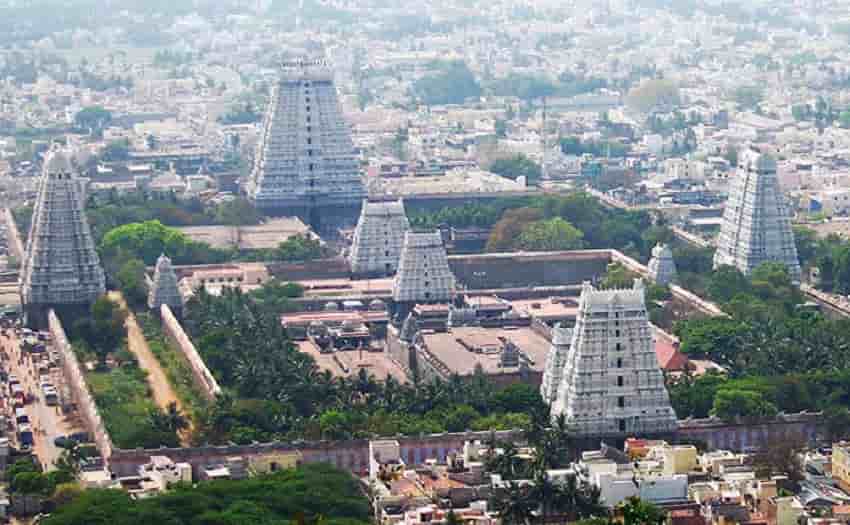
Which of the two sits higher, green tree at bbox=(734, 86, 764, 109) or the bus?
the bus

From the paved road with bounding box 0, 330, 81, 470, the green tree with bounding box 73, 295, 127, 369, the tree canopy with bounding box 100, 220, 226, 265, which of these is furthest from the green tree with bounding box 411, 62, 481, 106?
the paved road with bounding box 0, 330, 81, 470

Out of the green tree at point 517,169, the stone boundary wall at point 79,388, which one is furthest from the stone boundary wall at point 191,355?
the green tree at point 517,169

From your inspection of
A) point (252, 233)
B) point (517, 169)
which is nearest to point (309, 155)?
point (252, 233)

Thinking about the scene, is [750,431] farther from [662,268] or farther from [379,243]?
[379,243]

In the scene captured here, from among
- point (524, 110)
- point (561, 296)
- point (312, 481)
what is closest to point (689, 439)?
point (312, 481)

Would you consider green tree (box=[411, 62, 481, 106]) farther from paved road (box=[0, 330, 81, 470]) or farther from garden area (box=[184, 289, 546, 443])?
garden area (box=[184, 289, 546, 443])

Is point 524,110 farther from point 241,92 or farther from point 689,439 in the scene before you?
point 689,439
